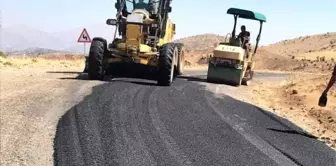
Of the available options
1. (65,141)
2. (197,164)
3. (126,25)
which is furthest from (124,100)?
(126,25)

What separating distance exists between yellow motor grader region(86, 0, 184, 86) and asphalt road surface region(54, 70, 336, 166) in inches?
129

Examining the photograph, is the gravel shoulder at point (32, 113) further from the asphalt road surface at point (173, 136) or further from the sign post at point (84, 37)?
the sign post at point (84, 37)

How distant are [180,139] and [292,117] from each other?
18.4 feet

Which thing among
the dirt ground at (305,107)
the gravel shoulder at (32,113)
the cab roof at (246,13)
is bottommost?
the dirt ground at (305,107)

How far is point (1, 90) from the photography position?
12406 millimetres

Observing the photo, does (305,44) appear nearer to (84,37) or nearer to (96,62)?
(84,37)

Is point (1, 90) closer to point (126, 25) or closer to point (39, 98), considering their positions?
point (39, 98)

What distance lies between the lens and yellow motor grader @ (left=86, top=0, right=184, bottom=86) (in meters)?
15.3

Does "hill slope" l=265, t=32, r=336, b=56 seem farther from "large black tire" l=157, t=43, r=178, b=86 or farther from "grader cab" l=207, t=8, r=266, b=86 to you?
"large black tire" l=157, t=43, r=178, b=86

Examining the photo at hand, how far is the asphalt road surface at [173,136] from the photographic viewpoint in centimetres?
699

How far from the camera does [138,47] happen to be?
15844 millimetres

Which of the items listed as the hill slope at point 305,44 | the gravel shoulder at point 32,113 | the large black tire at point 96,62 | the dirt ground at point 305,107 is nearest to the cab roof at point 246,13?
the dirt ground at point 305,107

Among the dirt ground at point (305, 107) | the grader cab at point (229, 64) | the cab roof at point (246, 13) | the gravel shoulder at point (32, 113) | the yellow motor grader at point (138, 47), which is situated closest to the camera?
the gravel shoulder at point (32, 113)

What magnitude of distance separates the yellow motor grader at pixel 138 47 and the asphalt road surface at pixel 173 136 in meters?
3.27
